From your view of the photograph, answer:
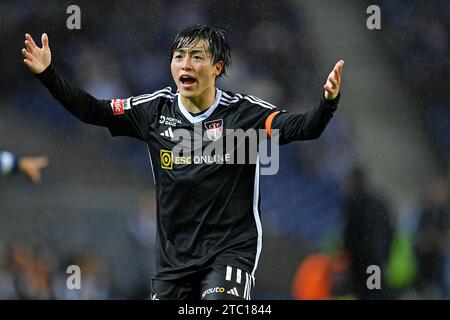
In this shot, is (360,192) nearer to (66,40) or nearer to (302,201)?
(302,201)

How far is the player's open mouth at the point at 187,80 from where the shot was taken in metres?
5.19

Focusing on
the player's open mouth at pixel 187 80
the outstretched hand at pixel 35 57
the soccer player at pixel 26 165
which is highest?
the soccer player at pixel 26 165

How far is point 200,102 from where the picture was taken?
5289 millimetres

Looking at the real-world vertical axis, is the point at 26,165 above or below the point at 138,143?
below

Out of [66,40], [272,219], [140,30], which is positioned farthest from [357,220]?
[66,40]

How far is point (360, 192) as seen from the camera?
317 inches

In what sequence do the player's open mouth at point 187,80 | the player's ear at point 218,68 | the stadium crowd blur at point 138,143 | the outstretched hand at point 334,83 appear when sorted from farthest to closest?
the stadium crowd blur at point 138,143
the player's ear at point 218,68
the player's open mouth at point 187,80
the outstretched hand at point 334,83

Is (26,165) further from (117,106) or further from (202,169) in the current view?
(202,169)

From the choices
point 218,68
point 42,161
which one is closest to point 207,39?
point 218,68

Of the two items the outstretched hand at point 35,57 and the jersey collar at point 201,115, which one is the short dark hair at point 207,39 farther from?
the outstretched hand at point 35,57

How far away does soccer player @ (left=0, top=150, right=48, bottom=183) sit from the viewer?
26.5ft

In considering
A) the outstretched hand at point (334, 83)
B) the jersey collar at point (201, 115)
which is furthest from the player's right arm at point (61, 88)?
the outstretched hand at point (334, 83)

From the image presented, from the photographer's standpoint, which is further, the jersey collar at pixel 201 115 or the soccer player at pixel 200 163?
the jersey collar at pixel 201 115

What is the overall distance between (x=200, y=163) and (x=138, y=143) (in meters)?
3.17
